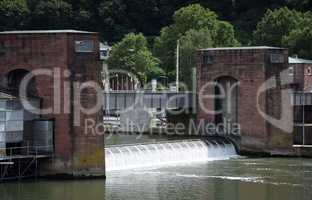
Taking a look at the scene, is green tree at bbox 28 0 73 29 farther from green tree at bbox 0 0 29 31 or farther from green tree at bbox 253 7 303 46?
green tree at bbox 253 7 303 46

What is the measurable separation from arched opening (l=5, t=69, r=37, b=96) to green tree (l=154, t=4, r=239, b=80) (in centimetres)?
4995

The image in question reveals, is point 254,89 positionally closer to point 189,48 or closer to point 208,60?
point 208,60

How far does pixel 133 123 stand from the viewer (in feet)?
238

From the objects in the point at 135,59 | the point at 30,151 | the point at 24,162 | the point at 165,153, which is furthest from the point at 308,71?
the point at 24,162

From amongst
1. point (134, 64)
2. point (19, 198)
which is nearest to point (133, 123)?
point (134, 64)

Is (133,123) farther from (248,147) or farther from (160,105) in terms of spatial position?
(248,147)

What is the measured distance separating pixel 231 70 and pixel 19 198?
2360cm

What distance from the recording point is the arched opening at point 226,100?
203 feet

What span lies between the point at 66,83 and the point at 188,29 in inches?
2114

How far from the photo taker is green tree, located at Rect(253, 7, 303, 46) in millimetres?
100250

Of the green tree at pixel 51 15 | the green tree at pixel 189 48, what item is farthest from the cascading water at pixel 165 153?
the green tree at pixel 51 15

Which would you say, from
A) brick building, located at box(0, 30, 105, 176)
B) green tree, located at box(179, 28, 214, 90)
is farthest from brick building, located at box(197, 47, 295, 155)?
green tree, located at box(179, 28, 214, 90)

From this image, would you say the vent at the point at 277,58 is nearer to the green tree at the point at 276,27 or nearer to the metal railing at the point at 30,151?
the metal railing at the point at 30,151

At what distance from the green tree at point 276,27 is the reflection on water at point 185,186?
49.2 meters
